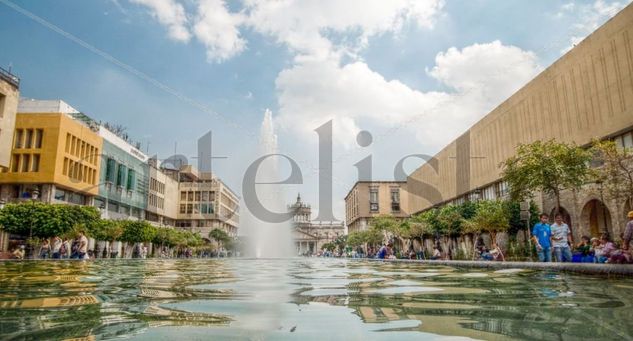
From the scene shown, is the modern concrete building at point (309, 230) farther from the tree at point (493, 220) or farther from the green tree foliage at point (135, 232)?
the tree at point (493, 220)

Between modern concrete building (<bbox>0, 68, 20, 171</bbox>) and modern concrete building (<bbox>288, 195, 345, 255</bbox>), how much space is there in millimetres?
94246

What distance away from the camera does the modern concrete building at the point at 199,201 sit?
292ft

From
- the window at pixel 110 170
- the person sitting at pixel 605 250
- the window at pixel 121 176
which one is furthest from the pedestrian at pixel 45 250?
the person sitting at pixel 605 250

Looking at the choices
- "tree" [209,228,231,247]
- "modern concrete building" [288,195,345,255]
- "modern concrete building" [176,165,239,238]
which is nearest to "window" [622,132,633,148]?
"tree" [209,228,231,247]

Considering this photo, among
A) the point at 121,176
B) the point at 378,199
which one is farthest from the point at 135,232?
the point at 378,199

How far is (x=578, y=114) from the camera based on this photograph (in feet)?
99.0

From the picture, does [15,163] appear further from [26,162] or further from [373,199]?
[373,199]

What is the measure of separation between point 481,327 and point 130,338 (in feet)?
7.12

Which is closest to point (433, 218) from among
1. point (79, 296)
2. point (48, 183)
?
point (48, 183)

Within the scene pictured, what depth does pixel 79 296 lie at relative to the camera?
5027 millimetres

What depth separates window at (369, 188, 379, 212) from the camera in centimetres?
10249

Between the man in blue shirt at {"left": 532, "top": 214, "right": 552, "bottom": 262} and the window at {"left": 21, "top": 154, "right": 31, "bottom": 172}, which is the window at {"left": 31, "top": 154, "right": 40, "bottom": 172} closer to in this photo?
the window at {"left": 21, "top": 154, "right": 31, "bottom": 172}

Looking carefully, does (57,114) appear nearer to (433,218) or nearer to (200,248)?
(200,248)

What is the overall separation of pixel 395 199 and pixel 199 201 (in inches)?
1680
